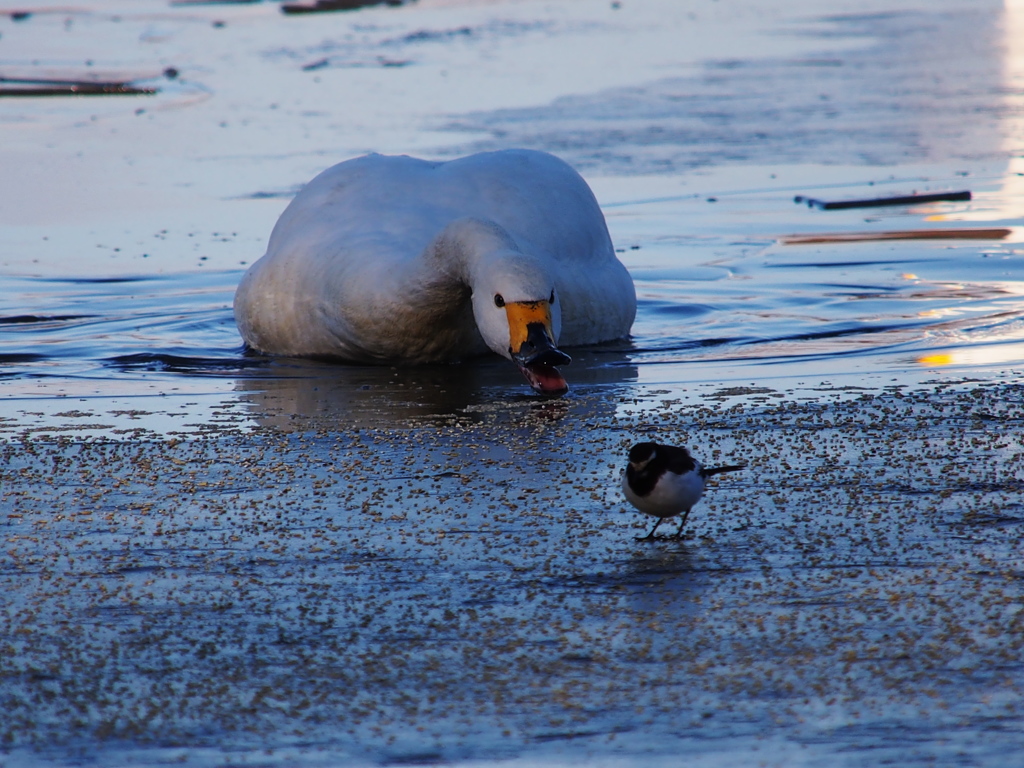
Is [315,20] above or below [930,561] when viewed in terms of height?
above

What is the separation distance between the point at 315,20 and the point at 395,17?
150 centimetres

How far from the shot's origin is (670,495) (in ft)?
15.0

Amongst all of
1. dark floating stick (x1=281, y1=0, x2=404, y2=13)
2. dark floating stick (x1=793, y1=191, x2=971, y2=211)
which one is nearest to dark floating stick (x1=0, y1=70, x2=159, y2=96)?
dark floating stick (x1=793, y1=191, x2=971, y2=211)

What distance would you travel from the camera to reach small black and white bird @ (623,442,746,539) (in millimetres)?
4566

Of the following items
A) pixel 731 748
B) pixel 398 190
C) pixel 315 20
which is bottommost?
pixel 731 748

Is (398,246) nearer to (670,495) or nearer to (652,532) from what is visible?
A: (652,532)

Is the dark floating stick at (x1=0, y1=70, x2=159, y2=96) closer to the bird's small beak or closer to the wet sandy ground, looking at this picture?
the bird's small beak

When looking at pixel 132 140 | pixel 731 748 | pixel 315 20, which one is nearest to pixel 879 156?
pixel 132 140

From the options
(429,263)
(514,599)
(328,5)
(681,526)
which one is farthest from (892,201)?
(328,5)

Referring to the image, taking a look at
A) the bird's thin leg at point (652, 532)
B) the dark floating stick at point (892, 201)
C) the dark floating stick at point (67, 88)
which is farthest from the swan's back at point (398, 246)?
the dark floating stick at point (67, 88)

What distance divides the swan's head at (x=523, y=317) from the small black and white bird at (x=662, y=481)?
194cm

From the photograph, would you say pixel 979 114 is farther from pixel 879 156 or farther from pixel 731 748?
pixel 731 748

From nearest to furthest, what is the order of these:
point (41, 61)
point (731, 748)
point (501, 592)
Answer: point (731, 748), point (501, 592), point (41, 61)

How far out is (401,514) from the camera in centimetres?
507
